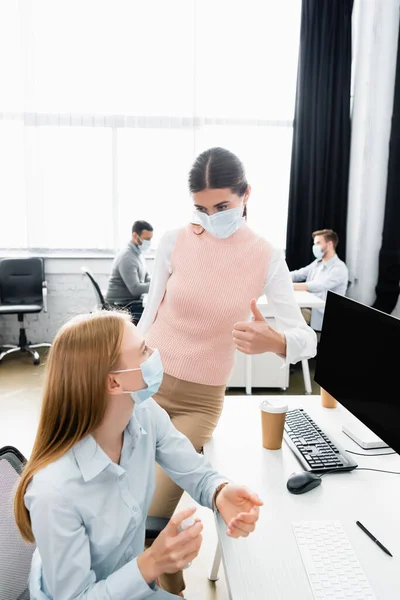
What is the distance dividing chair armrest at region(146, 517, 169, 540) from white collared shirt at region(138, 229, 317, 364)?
0.56m

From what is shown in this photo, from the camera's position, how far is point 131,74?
15.3 ft

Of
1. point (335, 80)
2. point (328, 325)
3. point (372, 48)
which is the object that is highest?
point (372, 48)

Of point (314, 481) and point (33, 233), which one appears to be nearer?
point (314, 481)

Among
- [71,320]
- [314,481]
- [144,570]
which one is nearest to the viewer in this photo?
[144,570]

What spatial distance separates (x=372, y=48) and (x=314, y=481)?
15.5ft

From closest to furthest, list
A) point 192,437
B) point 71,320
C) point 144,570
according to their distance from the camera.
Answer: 1. point 144,570
2. point 71,320
3. point 192,437

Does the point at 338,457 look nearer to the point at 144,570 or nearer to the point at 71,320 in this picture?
the point at 144,570

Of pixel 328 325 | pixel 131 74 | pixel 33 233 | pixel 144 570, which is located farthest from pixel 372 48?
pixel 144 570

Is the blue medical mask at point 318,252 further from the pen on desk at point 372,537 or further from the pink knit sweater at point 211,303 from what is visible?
the pen on desk at point 372,537

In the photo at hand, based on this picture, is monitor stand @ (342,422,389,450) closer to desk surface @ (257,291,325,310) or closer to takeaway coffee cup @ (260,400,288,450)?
takeaway coffee cup @ (260,400,288,450)

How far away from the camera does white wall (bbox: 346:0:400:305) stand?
15.0ft

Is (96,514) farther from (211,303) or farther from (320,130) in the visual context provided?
(320,130)

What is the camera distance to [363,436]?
1.39 metres

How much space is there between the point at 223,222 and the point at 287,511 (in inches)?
33.1
